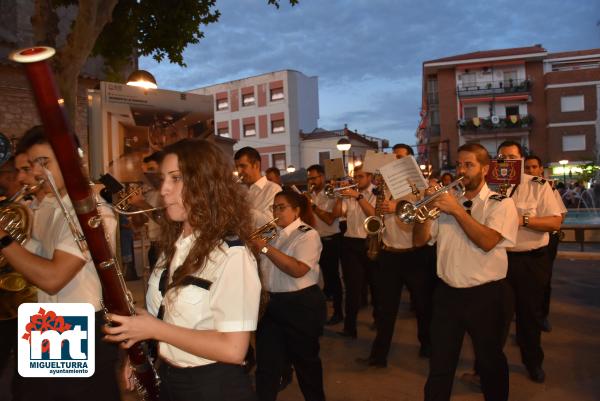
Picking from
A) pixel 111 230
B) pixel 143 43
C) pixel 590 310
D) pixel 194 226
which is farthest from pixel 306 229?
pixel 143 43

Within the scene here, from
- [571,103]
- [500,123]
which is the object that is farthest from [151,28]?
[571,103]

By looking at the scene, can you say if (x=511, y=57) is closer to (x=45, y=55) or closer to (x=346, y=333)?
(x=346, y=333)

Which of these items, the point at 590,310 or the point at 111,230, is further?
the point at 590,310

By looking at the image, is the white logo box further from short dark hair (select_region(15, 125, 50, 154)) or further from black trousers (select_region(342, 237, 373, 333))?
black trousers (select_region(342, 237, 373, 333))

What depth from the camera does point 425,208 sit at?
3.69 m

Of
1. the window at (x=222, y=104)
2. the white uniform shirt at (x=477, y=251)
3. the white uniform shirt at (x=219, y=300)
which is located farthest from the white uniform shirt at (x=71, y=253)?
the window at (x=222, y=104)

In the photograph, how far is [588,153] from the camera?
133ft

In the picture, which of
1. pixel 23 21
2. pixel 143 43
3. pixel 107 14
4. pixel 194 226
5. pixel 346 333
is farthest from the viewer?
pixel 23 21

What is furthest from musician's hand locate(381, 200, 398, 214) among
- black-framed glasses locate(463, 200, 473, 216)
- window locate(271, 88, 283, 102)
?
window locate(271, 88, 283, 102)

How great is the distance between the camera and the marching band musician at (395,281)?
5.11 m

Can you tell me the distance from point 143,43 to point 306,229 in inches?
268

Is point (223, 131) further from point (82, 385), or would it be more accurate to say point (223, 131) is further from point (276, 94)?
point (82, 385)

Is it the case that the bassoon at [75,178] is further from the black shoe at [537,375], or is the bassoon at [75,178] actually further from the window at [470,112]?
the window at [470,112]

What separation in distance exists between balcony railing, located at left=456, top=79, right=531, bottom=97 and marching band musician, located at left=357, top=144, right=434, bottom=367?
40.0m
